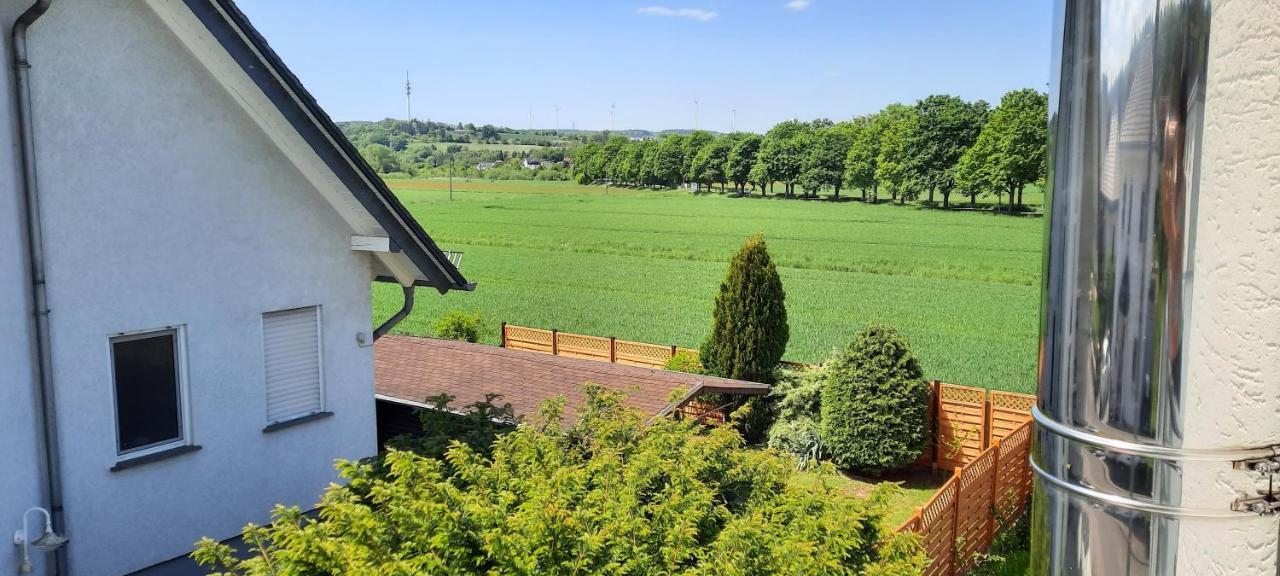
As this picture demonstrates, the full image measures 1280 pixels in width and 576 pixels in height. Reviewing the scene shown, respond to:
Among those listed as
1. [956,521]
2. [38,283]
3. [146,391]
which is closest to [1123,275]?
[38,283]

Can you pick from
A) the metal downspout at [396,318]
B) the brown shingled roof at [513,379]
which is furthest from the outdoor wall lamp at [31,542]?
the brown shingled roof at [513,379]

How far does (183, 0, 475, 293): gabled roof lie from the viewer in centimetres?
562

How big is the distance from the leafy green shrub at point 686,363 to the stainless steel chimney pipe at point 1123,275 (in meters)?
15.4

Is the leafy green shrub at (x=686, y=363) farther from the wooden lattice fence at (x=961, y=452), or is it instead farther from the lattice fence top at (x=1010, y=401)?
the lattice fence top at (x=1010, y=401)

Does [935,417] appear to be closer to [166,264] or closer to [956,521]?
[956,521]

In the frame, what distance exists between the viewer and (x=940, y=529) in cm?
835

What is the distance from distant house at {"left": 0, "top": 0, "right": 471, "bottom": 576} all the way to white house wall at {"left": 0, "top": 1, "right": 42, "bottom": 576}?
0.01 m

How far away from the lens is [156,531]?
6.05 m

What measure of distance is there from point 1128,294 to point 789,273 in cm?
2642

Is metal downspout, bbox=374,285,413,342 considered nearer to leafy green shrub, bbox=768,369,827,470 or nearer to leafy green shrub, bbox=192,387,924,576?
leafy green shrub, bbox=192,387,924,576

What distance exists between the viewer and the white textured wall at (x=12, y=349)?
16.6 feet

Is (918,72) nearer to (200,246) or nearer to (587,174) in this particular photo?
(587,174)

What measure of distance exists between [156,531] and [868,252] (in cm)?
2520

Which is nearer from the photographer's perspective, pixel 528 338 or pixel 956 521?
pixel 956 521
